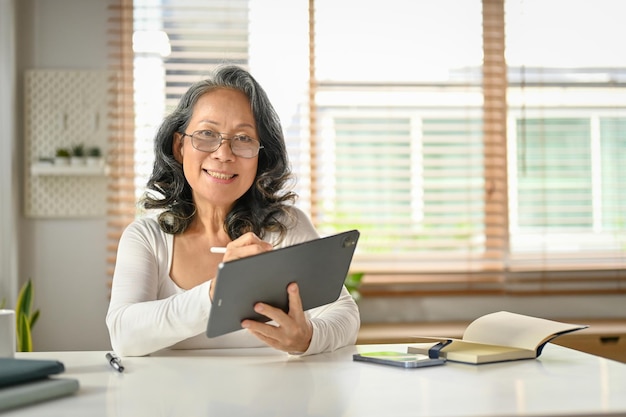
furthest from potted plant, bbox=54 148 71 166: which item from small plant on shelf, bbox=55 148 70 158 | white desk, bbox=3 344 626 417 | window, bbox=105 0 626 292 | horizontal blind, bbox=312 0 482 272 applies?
white desk, bbox=3 344 626 417

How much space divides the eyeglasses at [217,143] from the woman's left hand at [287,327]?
62 centimetres

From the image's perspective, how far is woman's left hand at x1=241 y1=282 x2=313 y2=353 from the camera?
158cm

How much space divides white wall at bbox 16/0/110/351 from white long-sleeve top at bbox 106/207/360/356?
5.88 ft

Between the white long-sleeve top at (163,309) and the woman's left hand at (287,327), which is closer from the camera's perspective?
the woman's left hand at (287,327)

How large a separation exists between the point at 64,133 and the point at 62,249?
569mm

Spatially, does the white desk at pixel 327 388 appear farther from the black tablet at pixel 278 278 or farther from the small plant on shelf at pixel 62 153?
the small plant on shelf at pixel 62 153

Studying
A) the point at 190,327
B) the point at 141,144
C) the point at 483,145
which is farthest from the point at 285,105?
the point at 190,327

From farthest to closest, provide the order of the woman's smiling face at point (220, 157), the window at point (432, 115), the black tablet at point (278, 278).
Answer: the window at point (432, 115) < the woman's smiling face at point (220, 157) < the black tablet at point (278, 278)

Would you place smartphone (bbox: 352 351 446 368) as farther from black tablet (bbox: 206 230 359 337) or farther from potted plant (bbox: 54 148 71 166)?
potted plant (bbox: 54 148 71 166)

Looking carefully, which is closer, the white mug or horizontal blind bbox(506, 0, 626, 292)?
the white mug

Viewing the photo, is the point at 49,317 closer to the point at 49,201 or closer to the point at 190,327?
the point at 49,201

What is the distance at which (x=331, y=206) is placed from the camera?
3936 mm

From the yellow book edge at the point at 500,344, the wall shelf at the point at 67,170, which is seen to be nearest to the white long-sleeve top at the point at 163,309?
the yellow book edge at the point at 500,344

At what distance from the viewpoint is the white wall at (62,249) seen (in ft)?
12.5
